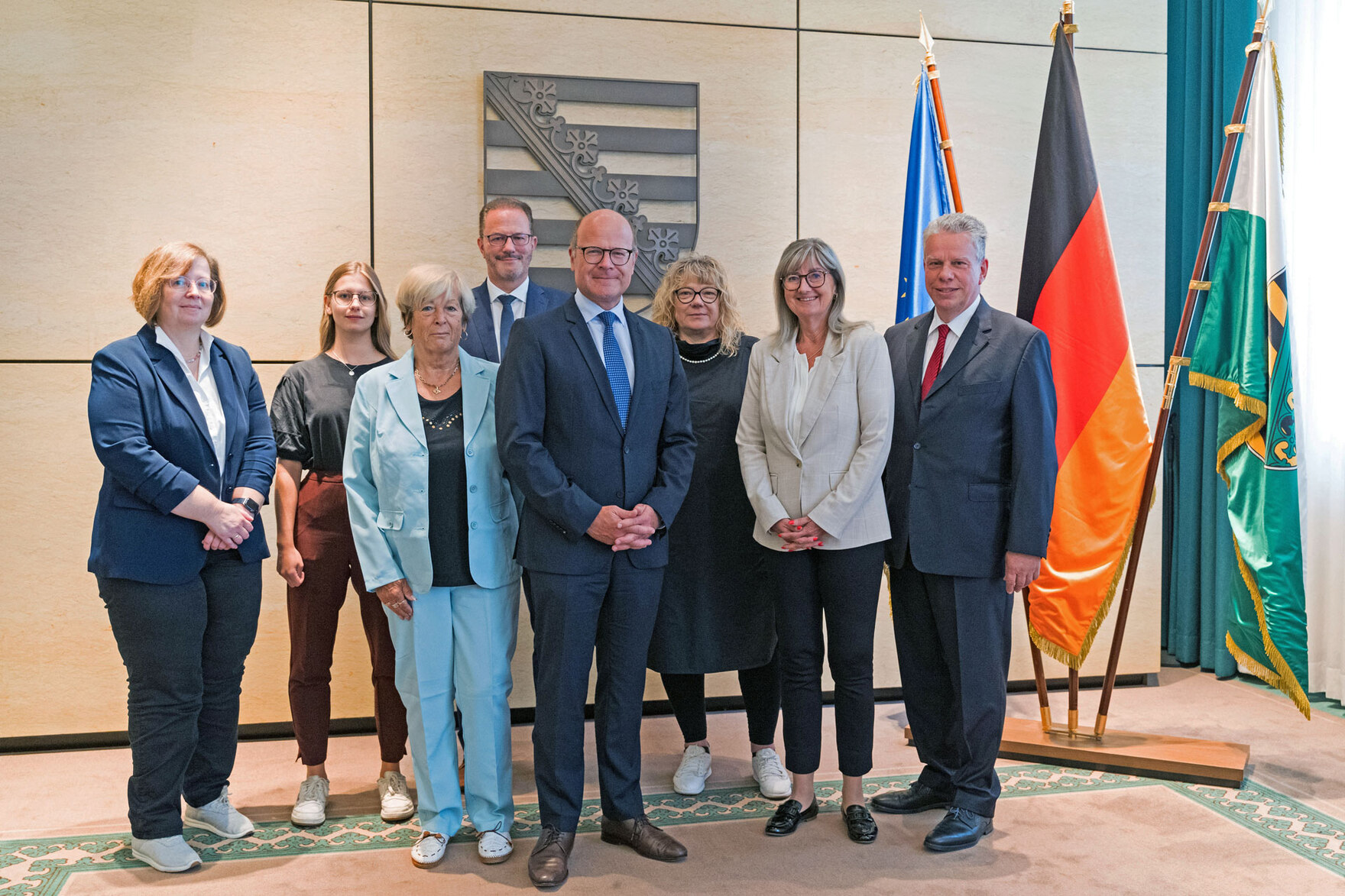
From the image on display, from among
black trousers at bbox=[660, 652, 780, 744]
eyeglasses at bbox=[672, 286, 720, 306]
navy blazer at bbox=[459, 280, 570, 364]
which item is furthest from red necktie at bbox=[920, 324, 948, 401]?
navy blazer at bbox=[459, 280, 570, 364]

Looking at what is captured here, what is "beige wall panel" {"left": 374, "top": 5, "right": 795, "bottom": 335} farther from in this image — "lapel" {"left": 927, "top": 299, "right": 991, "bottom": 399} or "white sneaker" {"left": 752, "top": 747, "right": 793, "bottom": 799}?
"white sneaker" {"left": 752, "top": 747, "right": 793, "bottom": 799}

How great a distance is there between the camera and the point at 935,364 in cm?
290

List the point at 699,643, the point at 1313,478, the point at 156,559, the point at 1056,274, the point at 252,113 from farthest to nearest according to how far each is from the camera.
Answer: the point at 1313,478 → the point at 252,113 → the point at 1056,274 → the point at 699,643 → the point at 156,559

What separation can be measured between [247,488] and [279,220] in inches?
59.3

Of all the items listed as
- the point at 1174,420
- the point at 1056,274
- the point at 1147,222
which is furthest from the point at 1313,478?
the point at 1056,274

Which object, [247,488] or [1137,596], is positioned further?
[1137,596]

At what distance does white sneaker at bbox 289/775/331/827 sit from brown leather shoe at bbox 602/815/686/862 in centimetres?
89

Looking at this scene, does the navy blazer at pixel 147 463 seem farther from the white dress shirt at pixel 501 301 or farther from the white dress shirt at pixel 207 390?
the white dress shirt at pixel 501 301

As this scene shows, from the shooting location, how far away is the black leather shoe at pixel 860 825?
2773mm

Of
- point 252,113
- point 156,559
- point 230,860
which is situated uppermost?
point 252,113

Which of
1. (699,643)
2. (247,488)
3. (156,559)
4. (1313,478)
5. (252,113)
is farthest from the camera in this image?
(1313,478)

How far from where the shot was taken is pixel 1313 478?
4.28 metres

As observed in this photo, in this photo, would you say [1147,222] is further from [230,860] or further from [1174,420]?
[230,860]

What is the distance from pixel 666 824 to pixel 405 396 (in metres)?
1.48
